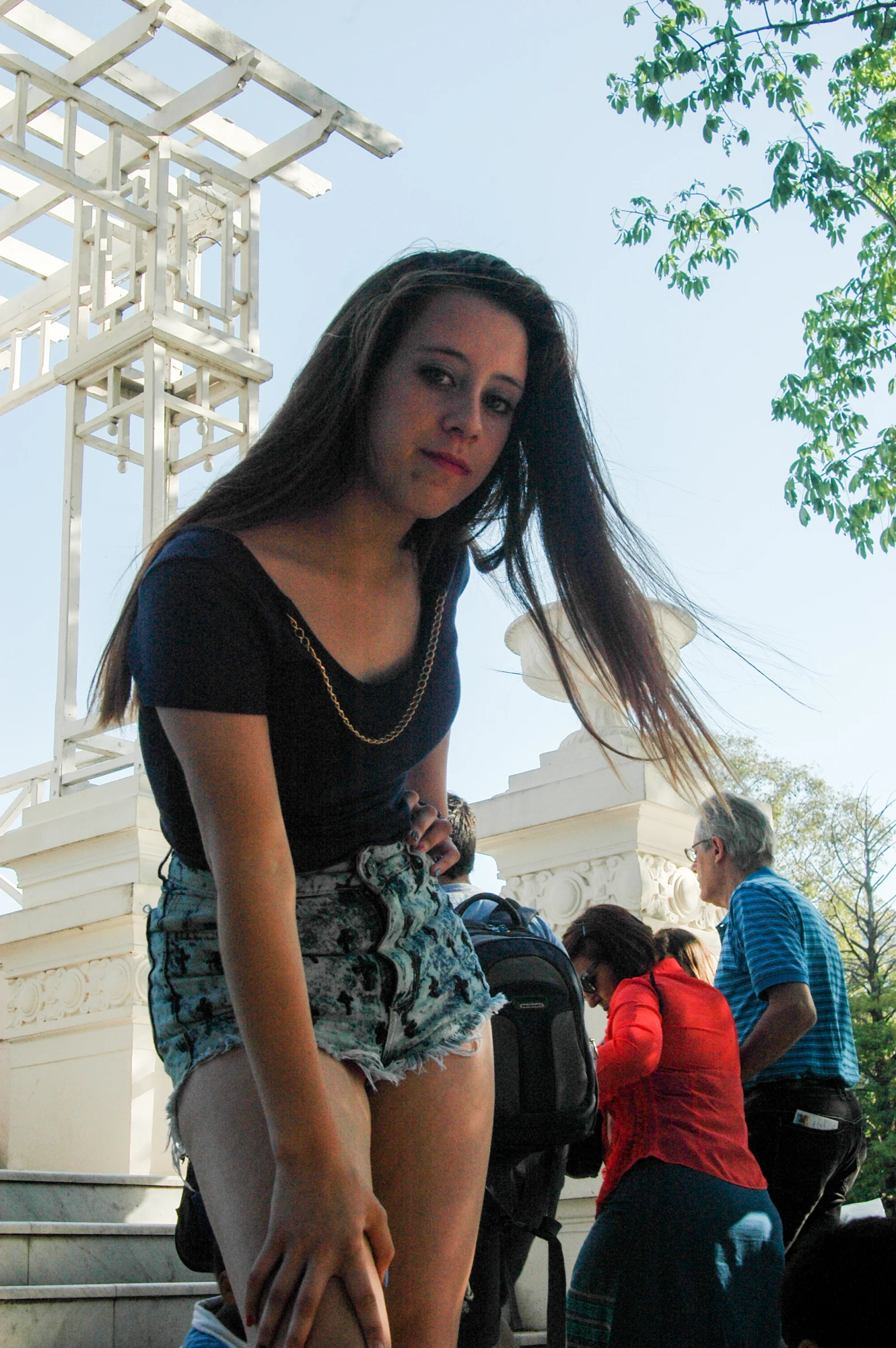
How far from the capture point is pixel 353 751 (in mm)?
1299

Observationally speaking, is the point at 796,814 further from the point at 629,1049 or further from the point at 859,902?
the point at 629,1049

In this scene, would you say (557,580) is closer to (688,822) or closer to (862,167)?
(688,822)

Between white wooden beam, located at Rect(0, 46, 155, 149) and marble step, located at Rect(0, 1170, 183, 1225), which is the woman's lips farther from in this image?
white wooden beam, located at Rect(0, 46, 155, 149)

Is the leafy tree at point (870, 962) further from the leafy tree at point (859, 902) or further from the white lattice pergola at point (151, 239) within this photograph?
the white lattice pergola at point (151, 239)

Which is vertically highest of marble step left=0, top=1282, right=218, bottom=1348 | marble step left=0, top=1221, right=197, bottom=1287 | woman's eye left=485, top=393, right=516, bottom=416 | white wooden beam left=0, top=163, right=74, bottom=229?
white wooden beam left=0, top=163, right=74, bottom=229

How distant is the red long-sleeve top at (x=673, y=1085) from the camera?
2605 mm

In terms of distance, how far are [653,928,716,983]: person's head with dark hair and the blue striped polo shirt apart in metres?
0.09

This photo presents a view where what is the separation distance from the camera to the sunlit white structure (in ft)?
15.4

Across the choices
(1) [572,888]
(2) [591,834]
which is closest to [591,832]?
(2) [591,834]

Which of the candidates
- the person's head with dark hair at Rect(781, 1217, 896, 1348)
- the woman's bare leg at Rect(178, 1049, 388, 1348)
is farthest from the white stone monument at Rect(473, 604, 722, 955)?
the woman's bare leg at Rect(178, 1049, 388, 1348)

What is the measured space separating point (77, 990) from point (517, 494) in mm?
3775

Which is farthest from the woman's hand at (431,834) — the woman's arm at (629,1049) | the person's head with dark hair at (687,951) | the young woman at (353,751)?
the person's head with dark hair at (687,951)

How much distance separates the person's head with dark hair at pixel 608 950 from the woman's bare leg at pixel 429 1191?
168cm

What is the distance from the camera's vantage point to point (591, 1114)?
81.1 inches
